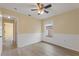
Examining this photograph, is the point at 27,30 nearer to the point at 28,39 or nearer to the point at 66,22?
the point at 28,39

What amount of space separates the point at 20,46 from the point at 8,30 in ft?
1.22

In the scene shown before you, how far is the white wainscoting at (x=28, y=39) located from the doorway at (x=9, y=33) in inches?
3.5

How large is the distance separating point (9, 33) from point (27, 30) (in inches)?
13.9

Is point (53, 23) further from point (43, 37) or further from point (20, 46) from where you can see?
point (20, 46)

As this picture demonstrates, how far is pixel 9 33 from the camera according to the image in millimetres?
1532

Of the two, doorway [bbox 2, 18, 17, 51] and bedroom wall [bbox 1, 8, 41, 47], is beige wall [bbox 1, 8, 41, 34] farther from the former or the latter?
doorway [bbox 2, 18, 17, 51]

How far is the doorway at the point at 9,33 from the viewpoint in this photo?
1440 millimetres

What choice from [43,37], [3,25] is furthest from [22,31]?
[3,25]

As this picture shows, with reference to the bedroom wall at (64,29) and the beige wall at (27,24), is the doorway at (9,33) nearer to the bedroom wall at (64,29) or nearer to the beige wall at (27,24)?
the beige wall at (27,24)

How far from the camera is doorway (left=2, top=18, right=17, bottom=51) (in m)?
1.44

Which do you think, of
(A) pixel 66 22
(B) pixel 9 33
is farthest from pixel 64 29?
(B) pixel 9 33

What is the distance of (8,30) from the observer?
153 cm

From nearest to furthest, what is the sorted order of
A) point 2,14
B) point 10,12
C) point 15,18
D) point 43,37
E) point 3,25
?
point 3,25, point 2,14, point 10,12, point 15,18, point 43,37

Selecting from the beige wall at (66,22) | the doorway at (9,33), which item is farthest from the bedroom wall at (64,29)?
the doorway at (9,33)
